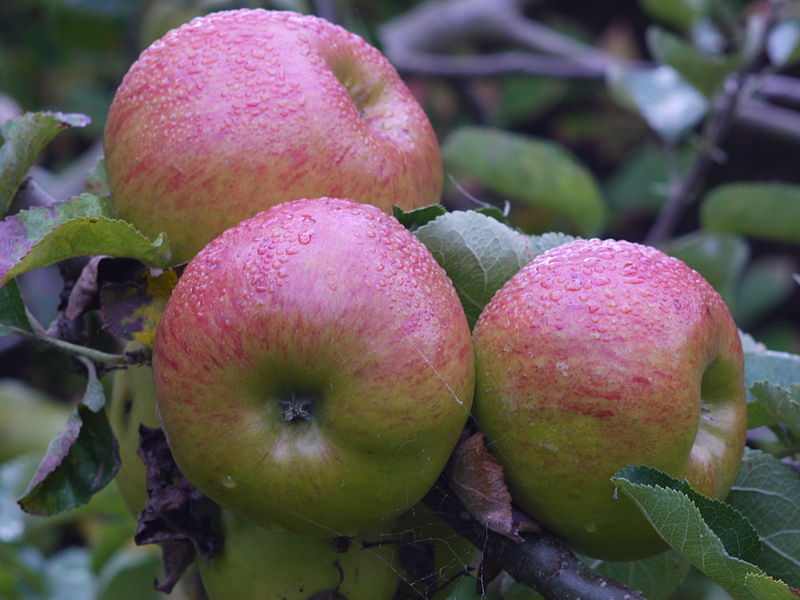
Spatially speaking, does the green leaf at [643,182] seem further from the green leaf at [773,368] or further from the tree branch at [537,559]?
the tree branch at [537,559]

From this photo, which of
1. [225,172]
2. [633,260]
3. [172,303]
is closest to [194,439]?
[172,303]

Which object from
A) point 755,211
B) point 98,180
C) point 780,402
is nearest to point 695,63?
point 755,211

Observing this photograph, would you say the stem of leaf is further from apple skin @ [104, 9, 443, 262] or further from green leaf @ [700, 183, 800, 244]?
green leaf @ [700, 183, 800, 244]

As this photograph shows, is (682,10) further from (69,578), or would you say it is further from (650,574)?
(69,578)

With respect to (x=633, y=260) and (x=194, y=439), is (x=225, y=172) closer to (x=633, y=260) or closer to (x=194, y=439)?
(x=194, y=439)

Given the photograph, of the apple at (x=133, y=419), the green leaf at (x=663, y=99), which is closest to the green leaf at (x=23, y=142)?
the apple at (x=133, y=419)
